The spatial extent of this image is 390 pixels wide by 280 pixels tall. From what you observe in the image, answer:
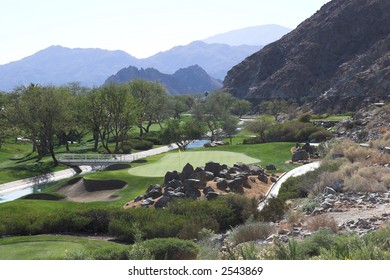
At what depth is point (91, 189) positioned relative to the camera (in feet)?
137

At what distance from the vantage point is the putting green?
45531mm

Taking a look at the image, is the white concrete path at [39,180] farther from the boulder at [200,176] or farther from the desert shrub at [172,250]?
the desert shrub at [172,250]

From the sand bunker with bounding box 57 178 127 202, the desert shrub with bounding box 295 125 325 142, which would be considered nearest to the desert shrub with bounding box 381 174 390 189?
the sand bunker with bounding box 57 178 127 202

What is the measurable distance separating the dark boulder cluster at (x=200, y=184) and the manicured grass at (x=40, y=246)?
9808 mm

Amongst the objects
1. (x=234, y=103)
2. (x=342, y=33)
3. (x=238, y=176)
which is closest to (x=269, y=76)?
(x=342, y=33)

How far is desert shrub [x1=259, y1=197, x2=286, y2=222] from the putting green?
20.2m

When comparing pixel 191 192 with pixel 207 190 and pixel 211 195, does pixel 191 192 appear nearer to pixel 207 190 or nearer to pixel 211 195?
pixel 207 190

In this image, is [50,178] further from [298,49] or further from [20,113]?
[298,49]

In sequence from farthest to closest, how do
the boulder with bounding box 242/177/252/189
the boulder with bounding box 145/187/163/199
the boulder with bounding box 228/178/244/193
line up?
the boulder with bounding box 242/177/252/189 < the boulder with bounding box 228/178/244/193 < the boulder with bounding box 145/187/163/199

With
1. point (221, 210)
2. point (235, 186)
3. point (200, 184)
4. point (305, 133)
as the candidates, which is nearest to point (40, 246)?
point (221, 210)

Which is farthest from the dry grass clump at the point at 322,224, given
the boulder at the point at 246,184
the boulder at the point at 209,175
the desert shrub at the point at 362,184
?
the boulder at the point at 209,175

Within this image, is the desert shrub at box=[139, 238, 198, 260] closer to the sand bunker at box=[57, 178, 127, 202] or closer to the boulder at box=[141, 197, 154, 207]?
the boulder at box=[141, 197, 154, 207]

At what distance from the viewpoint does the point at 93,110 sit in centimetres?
7038
